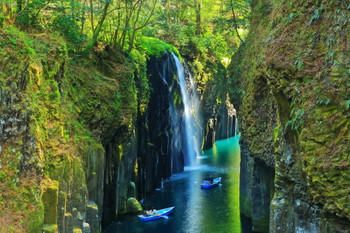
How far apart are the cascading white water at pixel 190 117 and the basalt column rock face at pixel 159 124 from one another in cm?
180

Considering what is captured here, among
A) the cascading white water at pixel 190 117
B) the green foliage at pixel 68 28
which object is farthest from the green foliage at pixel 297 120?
the cascading white water at pixel 190 117

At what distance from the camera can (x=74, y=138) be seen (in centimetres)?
1755

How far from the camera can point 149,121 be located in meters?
34.9

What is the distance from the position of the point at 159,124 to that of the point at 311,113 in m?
24.4

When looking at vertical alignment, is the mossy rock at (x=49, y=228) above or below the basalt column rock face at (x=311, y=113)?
below

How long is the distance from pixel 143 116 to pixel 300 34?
61.4 feet

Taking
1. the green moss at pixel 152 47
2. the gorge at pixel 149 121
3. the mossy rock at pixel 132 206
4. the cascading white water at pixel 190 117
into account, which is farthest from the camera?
the cascading white water at pixel 190 117

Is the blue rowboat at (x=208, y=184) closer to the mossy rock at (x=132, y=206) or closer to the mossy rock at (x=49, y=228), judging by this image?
the mossy rock at (x=132, y=206)

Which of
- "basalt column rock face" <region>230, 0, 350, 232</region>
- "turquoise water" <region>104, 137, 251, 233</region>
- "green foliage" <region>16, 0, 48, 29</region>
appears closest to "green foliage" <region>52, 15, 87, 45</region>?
"green foliage" <region>16, 0, 48, 29</region>

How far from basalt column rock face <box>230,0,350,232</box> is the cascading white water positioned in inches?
937

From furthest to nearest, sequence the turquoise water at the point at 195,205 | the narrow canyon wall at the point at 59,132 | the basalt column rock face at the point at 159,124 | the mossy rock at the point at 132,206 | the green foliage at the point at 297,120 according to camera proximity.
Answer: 1. the basalt column rock face at the point at 159,124
2. the mossy rock at the point at 132,206
3. the turquoise water at the point at 195,205
4. the green foliage at the point at 297,120
5. the narrow canyon wall at the point at 59,132

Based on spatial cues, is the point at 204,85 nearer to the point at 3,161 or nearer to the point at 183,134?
the point at 183,134

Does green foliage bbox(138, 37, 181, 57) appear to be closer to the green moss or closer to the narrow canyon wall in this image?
the green moss

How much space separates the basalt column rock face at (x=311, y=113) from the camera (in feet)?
38.0
